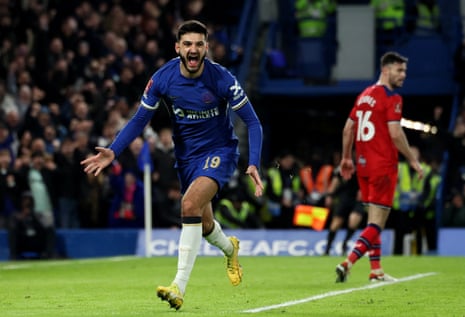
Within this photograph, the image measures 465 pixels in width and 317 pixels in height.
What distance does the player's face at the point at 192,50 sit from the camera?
10.9m

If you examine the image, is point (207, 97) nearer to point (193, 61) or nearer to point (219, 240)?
point (193, 61)

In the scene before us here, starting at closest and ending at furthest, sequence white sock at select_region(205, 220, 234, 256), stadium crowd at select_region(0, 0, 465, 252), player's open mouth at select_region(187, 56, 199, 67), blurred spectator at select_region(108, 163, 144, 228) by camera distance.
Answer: player's open mouth at select_region(187, 56, 199, 67), white sock at select_region(205, 220, 234, 256), stadium crowd at select_region(0, 0, 465, 252), blurred spectator at select_region(108, 163, 144, 228)

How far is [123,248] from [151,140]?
2.02m

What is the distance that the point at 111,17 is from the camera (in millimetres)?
26484

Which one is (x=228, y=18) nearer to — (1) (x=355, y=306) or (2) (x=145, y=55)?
(2) (x=145, y=55)

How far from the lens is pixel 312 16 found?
28484 mm

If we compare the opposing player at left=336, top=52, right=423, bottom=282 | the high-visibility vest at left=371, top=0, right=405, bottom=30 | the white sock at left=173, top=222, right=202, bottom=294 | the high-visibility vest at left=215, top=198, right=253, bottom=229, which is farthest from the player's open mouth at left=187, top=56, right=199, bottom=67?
the high-visibility vest at left=371, top=0, right=405, bottom=30

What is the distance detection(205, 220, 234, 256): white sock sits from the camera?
12.0m

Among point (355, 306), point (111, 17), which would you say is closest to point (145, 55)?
point (111, 17)

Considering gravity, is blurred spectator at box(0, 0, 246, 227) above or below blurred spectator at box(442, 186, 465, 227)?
above

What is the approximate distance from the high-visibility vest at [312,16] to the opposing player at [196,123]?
17.3 metres

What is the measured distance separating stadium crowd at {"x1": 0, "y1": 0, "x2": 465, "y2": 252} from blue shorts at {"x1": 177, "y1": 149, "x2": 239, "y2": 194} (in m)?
10.00

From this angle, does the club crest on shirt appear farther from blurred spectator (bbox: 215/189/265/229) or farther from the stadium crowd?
blurred spectator (bbox: 215/189/265/229)

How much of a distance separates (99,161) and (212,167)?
1057 millimetres
